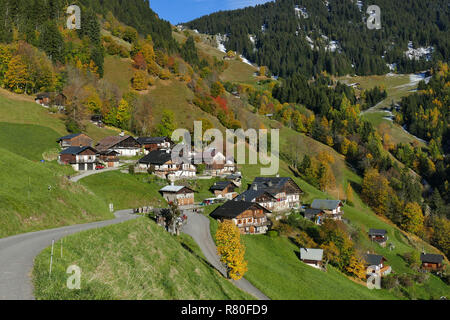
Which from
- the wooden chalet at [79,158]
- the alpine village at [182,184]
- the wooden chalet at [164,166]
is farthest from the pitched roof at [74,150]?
the wooden chalet at [164,166]

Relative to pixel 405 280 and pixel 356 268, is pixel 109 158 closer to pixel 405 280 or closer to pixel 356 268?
pixel 356 268

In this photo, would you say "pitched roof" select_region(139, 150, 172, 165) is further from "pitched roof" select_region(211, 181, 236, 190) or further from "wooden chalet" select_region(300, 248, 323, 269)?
"wooden chalet" select_region(300, 248, 323, 269)

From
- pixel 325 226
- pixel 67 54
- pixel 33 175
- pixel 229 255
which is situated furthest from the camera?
pixel 67 54

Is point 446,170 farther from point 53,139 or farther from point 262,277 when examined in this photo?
point 53,139

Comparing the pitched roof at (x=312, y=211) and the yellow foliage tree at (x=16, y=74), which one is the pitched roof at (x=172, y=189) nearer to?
the pitched roof at (x=312, y=211)

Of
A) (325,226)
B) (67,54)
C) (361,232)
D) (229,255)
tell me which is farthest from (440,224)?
(67,54)

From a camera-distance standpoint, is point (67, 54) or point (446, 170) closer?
point (67, 54)

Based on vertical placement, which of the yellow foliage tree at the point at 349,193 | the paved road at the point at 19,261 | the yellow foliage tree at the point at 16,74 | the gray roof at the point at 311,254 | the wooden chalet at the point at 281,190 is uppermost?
the yellow foliage tree at the point at 16,74
